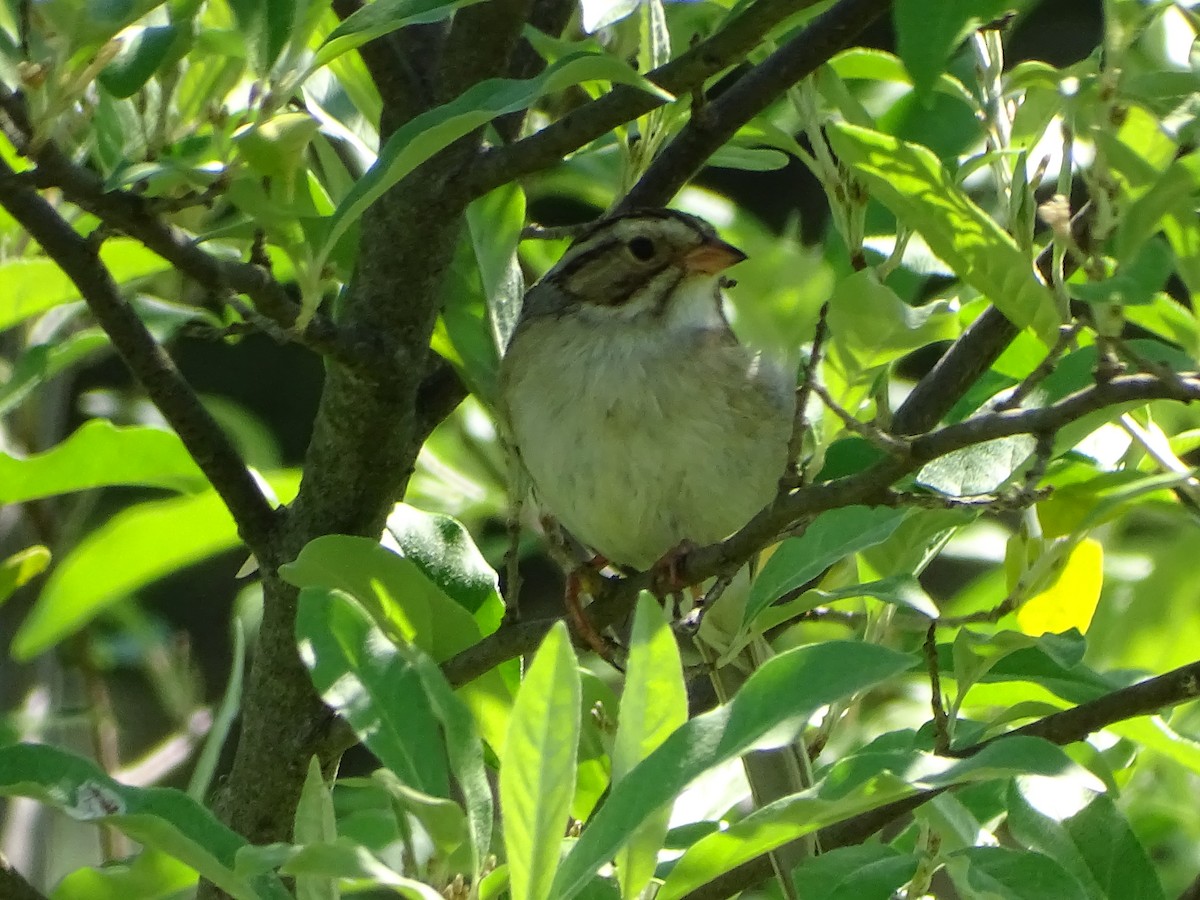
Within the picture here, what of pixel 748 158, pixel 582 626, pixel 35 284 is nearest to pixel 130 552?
pixel 35 284

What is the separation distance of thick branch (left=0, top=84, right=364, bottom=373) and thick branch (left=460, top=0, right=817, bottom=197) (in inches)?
12.2

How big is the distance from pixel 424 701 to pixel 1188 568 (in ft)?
3.44

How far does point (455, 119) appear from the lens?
130 cm

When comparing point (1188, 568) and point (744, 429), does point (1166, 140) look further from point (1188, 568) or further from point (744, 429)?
point (744, 429)

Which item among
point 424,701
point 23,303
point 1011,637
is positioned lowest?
point 1011,637

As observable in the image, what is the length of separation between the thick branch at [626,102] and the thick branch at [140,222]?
31 cm

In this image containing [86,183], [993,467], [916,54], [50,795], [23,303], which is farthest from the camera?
[23,303]

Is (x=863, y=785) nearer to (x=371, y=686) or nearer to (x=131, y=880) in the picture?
(x=371, y=686)

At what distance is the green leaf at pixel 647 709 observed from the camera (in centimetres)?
115

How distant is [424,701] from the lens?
1307 mm

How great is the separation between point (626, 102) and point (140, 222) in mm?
507

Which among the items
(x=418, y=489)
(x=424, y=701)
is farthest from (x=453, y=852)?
(x=418, y=489)

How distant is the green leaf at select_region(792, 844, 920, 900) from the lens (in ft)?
3.96

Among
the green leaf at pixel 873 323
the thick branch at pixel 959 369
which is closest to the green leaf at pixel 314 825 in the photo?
the green leaf at pixel 873 323
